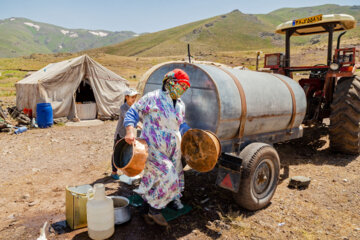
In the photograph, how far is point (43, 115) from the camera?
9.73 m

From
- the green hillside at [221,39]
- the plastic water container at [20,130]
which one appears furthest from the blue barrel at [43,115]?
the green hillside at [221,39]

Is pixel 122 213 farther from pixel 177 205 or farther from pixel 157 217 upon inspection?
pixel 177 205

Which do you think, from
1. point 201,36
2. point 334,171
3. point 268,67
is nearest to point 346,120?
point 334,171

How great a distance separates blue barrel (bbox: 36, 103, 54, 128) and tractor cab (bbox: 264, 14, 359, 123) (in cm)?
766

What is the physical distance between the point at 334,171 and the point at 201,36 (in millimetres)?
141526

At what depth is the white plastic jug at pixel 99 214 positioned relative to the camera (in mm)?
2826

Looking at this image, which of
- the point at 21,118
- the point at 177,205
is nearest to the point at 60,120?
the point at 21,118

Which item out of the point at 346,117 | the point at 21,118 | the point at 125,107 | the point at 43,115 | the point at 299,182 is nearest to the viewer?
the point at 299,182

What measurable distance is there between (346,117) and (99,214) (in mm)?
4841

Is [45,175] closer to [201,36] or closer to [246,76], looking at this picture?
[246,76]

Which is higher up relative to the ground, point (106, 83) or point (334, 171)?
point (106, 83)

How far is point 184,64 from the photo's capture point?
144 inches

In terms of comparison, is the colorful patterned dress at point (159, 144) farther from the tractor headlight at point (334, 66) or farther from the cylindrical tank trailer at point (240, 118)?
the tractor headlight at point (334, 66)

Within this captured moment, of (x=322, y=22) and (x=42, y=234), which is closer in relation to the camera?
(x=42, y=234)
